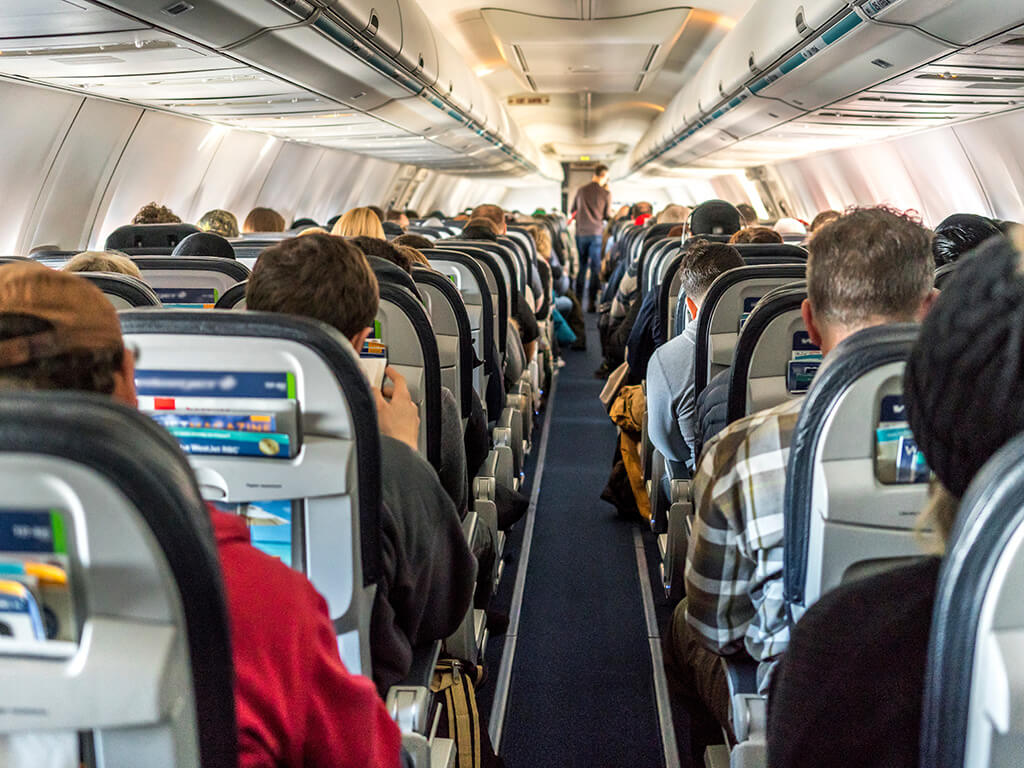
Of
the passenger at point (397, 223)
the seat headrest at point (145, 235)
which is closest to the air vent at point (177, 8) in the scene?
the seat headrest at point (145, 235)

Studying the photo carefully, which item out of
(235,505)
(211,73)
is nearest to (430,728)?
(235,505)

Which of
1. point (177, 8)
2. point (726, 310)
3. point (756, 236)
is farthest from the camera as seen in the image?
point (756, 236)

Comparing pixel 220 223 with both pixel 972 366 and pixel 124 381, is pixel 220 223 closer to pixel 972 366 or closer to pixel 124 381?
pixel 124 381

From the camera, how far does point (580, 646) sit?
13.1 ft

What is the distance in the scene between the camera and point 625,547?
510 cm

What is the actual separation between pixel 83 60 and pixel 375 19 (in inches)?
68.5

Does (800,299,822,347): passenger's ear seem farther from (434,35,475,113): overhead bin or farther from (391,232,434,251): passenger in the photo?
(434,35,475,113): overhead bin

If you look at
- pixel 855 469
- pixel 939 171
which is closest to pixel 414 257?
pixel 855 469

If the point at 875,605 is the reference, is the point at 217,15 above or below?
above

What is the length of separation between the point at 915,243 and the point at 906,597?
1141mm

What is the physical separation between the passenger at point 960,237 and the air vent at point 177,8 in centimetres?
336

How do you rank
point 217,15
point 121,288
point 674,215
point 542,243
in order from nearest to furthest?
point 121,288 < point 217,15 < point 674,215 < point 542,243

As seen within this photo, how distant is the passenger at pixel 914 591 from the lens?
935 mm

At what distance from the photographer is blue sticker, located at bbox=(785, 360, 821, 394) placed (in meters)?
2.60
